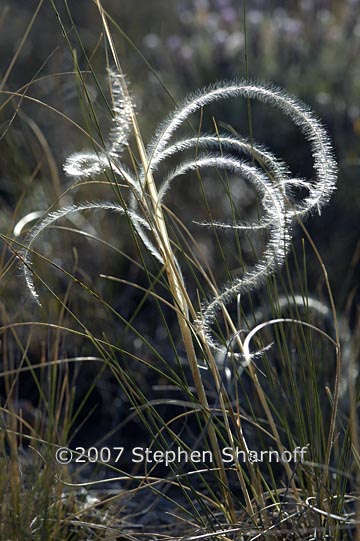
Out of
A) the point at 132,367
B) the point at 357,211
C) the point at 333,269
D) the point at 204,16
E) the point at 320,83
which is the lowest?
the point at 132,367

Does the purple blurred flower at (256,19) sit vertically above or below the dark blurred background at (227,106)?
above

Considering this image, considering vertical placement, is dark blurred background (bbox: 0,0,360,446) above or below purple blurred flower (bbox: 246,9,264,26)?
below

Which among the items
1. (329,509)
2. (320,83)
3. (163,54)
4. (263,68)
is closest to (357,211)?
(320,83)

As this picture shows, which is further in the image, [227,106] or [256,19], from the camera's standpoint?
[256,19]

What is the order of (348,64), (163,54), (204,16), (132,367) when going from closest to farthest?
(132,367), (348,64), (163,54), (204,16)

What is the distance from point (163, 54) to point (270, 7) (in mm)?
881

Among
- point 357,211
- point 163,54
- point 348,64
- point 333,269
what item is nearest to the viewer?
point 333,269

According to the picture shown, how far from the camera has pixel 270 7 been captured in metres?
4.13

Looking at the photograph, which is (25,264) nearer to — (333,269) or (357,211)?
(333,269)

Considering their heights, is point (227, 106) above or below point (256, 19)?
below

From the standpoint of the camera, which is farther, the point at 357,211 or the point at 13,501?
the point at 357,211

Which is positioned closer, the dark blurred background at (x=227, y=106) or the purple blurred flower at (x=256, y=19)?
the dark blurred background at (x=227, y=106)

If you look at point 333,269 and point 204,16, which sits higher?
point 204,16

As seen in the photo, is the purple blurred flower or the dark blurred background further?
the purple blurred flower
